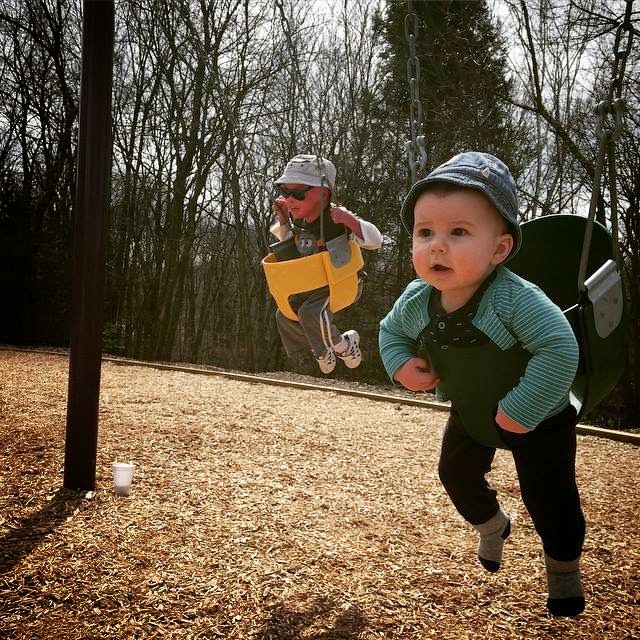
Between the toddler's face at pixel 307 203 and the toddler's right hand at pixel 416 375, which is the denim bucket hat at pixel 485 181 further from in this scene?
the toddler's face at pixel 307 203

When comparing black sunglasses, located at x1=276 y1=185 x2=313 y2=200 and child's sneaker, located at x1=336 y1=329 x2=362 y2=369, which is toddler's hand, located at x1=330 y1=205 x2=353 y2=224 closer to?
black sunglasses, located at x1=276 y1=185 x2=313 y2=200

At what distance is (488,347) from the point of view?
1139 millimetres

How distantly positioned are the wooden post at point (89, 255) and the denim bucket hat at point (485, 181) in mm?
2573

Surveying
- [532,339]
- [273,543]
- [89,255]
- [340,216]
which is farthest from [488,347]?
[89,255]

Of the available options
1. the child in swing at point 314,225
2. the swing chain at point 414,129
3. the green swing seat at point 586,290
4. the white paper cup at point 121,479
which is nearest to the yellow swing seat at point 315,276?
the child in swing at point 314,225

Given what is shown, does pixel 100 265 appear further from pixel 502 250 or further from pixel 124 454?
pixel 502 250

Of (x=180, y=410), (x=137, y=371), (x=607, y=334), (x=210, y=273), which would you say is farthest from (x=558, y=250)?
(x=210, y=273)

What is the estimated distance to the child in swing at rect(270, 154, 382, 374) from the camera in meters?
1.73

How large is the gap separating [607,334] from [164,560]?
218 cm

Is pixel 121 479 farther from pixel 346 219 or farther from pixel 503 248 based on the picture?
pixel 503 248

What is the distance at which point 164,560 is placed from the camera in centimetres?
261

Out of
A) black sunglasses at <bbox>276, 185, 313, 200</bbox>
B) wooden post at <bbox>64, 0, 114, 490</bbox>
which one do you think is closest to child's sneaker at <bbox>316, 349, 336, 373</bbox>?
black sunglasses at <bbox>276, 185, 313, 200</bbox>

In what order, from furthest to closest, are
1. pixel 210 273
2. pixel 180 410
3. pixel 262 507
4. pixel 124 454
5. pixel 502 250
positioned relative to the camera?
pixel 210 273 → pixel 180 410 → pixel 124 454 → pixel 262 507 → pixel 502 250

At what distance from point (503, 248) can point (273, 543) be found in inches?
85.8
